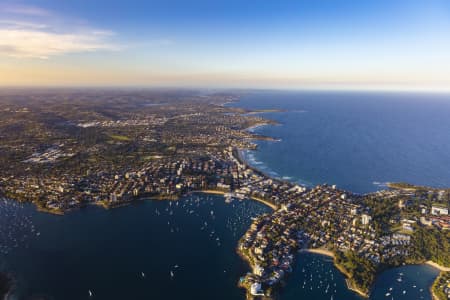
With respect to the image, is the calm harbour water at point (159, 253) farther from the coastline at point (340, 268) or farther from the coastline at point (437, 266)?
the coastline at point (437, 266)

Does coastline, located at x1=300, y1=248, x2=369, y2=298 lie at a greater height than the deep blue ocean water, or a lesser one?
lesser

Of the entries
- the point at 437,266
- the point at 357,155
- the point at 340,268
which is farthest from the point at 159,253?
the point at 357,155

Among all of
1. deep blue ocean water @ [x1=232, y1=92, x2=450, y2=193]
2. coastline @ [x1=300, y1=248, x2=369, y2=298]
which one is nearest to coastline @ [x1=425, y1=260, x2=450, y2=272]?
coastline @ [x1=300, y1=248, x2=369, y2=298]

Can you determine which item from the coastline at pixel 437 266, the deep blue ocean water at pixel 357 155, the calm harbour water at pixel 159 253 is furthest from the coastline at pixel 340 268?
the deep blue ocean water at pixel 357 155

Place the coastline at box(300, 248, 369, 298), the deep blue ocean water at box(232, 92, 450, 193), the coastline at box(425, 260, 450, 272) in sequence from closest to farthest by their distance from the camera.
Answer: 1. the coastline at box(300, 248, 369, 298)
2. the coastline at box(425, 260, 450, 272)
3. the deep blue ocean water at box(232, 92, 450, 193)

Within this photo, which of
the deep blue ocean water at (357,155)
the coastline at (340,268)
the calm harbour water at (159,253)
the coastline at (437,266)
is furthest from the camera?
the deep blue ocean water at (357,155)

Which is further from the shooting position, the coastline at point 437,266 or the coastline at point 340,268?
the coastline at point 437,266

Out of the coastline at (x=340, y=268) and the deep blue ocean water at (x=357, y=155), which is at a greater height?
the deep blue ocean water at (x=357, y=155)

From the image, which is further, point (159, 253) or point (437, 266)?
point (159, 253)

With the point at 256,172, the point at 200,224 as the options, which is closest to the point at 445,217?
the point at 256,172

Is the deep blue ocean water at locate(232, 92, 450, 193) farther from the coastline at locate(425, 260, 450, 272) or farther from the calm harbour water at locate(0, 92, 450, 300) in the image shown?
the coastline at locate(425, 260, 450, 272)

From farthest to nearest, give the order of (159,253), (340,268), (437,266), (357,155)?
1. (357,155)
2. (159,253)
3. (437,266)
4. (340,268)

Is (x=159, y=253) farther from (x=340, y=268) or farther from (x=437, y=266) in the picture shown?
(x=437, y=266)

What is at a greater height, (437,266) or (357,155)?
(357,155)
